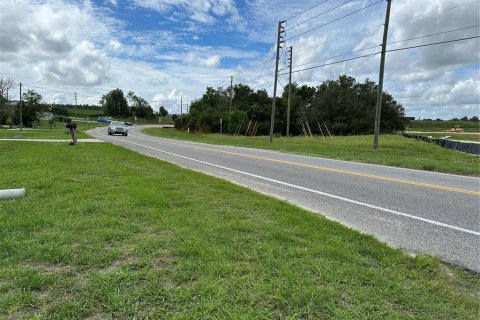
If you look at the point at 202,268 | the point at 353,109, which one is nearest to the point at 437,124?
the point at 353,109

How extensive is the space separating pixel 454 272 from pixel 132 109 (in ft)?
463

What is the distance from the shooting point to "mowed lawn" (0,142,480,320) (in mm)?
2701

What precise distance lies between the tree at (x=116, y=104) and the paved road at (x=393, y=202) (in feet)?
433

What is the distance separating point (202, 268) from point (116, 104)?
140m

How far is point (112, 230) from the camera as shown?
13.7ft

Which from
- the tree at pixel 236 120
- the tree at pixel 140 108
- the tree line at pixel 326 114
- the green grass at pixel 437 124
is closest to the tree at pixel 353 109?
the tree line at pixel 326 114

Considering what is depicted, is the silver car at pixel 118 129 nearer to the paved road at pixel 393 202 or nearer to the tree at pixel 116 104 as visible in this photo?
the paved road at pixel 393 202

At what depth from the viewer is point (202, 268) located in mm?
3279

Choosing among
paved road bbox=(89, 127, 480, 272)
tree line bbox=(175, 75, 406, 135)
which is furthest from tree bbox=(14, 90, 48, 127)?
paved road bbox=(89, 127, 480, 272)

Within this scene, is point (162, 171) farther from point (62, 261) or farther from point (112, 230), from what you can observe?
point (62, 261)

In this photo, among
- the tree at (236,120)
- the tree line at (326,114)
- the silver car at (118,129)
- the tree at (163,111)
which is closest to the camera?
the silver car at (118,129)

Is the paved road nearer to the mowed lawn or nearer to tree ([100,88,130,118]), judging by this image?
the mowed lawn

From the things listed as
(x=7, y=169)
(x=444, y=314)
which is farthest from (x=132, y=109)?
(x=444, y=314)

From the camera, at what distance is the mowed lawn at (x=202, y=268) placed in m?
2.70
